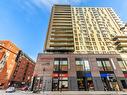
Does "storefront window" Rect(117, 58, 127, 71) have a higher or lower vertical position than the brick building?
lower

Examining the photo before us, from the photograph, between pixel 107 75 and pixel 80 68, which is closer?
pixel 107 75

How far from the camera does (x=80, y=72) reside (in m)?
31.8

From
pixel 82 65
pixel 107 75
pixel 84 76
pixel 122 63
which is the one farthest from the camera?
pixel 122 63

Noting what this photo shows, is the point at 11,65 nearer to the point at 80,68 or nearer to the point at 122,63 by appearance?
the point at 80,68

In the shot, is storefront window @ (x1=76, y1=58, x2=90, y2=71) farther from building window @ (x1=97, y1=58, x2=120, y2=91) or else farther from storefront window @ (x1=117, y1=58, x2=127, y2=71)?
storefront window @ (x1=117, y1=58, x2=127, y2=71)

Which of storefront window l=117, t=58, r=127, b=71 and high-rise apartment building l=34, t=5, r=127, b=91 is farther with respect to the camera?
storefront window l=117, t=58, r=127, b=71

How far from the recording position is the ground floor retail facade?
2948cm

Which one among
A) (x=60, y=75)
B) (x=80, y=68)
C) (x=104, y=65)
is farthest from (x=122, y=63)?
(x=60, y=75)

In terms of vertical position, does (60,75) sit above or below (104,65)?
below

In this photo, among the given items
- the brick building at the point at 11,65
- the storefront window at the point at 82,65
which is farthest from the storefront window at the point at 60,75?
the brick building at the point at 11,65

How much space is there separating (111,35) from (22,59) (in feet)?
163

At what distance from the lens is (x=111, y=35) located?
57844 millimetres

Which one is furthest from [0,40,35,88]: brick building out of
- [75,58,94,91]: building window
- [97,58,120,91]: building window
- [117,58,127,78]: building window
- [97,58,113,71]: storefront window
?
[117,58,127,78]: building window

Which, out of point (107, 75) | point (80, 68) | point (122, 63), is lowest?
point (107, 75)
